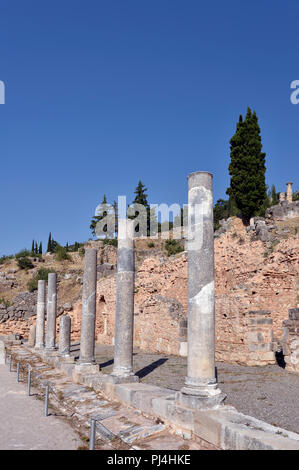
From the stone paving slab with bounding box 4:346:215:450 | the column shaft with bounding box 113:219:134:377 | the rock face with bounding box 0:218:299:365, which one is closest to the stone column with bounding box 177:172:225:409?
the stone paving slab with bounding box 4:346:215:450

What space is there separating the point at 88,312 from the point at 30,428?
5.80 m

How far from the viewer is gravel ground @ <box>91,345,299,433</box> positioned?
666 centimetres

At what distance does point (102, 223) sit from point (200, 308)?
2120 inches

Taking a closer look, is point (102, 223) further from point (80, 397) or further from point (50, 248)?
point (80, 397)

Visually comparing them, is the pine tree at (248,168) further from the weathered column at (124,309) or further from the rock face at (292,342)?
the weathered column at (124,309)

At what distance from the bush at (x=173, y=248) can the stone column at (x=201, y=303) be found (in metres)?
34.8

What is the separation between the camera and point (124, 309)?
31.3ft

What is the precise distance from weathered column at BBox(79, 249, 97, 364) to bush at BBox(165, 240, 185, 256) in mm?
28962

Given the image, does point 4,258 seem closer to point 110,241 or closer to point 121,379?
point 110,241

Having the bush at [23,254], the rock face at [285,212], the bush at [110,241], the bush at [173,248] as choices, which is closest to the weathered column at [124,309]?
the bush at [173,248]

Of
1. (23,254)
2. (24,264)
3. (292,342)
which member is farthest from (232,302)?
(23,254)

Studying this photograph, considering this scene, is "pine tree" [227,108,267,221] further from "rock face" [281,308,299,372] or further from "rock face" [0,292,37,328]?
"rock face" [281,308,299,372]
